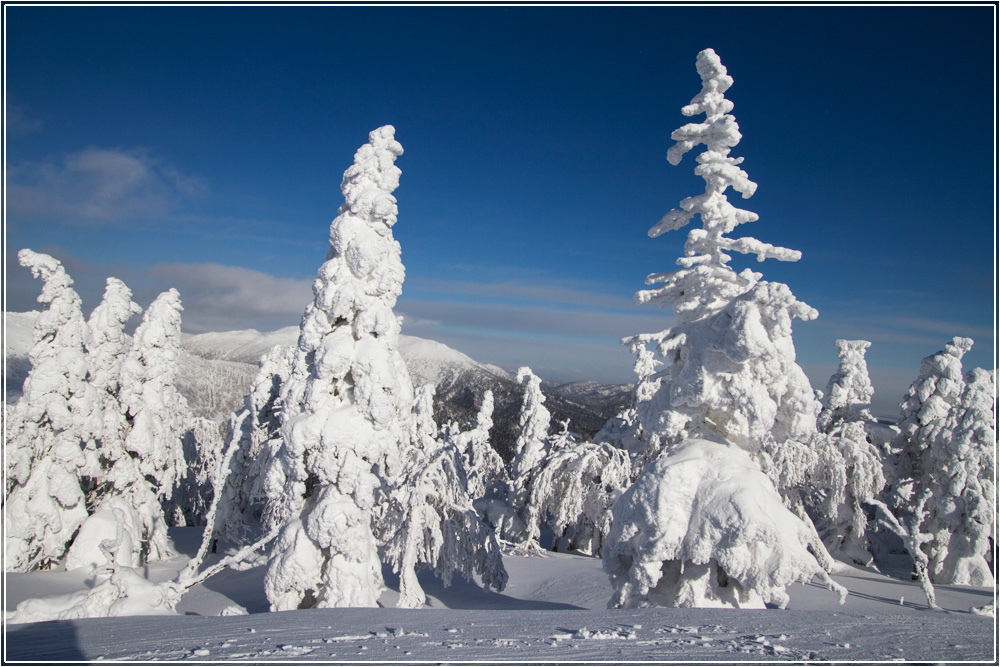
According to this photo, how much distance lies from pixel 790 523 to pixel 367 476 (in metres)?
6.86

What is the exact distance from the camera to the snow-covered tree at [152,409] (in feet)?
59.8

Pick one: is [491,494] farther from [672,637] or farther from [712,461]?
[672,637]

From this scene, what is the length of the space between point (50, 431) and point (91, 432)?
100cm

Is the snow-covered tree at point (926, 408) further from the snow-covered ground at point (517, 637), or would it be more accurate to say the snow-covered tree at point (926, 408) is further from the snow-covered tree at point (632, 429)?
the snow-covered ground at point (517, 637)

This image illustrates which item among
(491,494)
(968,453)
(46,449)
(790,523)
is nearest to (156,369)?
(46,449)

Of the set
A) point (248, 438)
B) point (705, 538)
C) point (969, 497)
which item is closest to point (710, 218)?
point (705, 538)

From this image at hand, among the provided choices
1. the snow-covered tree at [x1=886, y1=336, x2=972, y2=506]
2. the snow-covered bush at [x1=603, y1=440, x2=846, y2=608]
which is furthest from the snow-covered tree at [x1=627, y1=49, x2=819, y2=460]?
the snow-covered tree at [x1=886, y1=336, x2=972, y2=506]

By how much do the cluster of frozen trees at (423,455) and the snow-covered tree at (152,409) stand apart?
0.06m

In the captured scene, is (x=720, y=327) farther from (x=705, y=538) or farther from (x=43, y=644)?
(x=43, y=644)

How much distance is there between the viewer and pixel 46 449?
1634cm

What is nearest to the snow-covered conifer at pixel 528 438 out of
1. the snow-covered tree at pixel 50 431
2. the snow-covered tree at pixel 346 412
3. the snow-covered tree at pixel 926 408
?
the snow-covered tree at pixel 346 412

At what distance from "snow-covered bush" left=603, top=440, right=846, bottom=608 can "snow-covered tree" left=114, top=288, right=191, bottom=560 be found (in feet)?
54.4

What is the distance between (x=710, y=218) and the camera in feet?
34.1

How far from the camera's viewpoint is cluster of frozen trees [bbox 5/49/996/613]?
8117 millimetres
